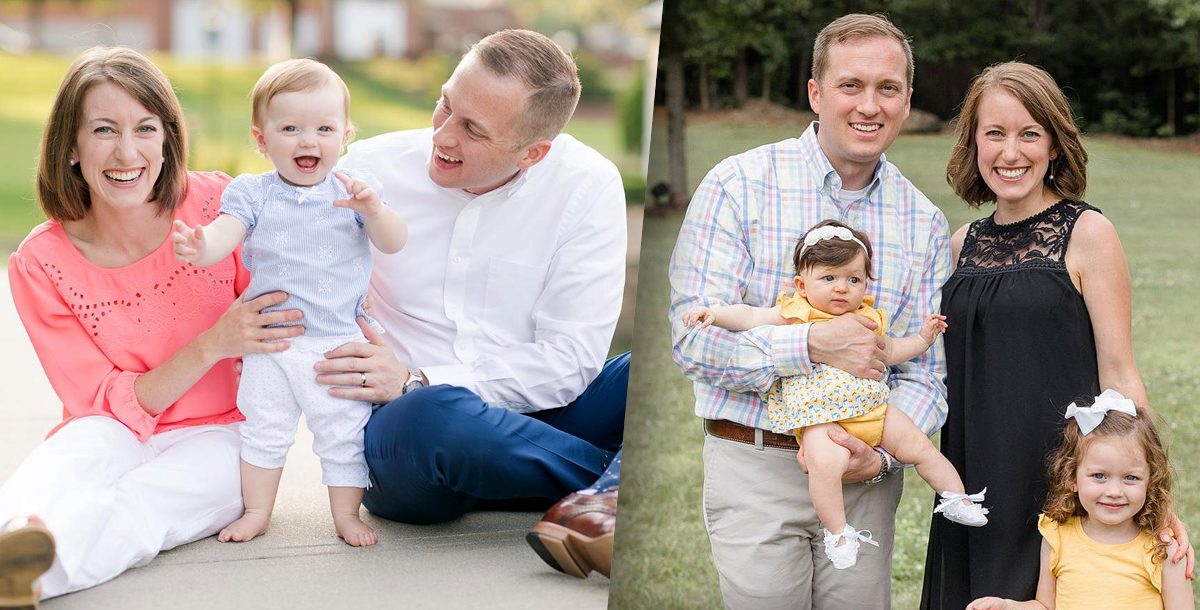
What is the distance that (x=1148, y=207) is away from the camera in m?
7.92

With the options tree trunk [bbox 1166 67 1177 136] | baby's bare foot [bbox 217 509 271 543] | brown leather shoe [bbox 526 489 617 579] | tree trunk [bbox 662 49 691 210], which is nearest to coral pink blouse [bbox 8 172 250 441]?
baby's bare foot [bbox 217 509 271 543]

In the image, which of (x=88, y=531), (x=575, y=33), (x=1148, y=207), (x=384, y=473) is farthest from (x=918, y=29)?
(x=88, y=531)

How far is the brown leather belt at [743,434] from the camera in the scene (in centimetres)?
291

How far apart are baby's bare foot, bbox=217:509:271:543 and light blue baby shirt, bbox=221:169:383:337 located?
0.44 m

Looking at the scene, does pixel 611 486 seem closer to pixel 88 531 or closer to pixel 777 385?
pixel 777 385

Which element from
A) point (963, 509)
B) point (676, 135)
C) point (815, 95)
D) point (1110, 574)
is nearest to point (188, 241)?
point (815, 95)

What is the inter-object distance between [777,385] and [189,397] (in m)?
1.31

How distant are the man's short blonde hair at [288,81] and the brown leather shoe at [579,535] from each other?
107 centimetres

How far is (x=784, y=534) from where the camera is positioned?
9.65ft

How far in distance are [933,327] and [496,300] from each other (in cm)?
105

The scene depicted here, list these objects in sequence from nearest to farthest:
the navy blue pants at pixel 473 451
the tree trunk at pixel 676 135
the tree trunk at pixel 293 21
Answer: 1. the navy blue pants at pixel 473 451
2. the tree trunk at pixel 293 21
3. the tree trunk at pixel 676 135

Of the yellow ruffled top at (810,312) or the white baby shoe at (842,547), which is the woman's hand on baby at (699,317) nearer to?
the yellow ruffled top at (810,312)

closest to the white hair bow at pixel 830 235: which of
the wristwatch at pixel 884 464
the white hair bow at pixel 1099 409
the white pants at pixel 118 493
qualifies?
the wristwatch at pixel 884 464

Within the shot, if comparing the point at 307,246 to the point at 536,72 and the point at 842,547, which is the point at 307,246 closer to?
the point at 536,72
